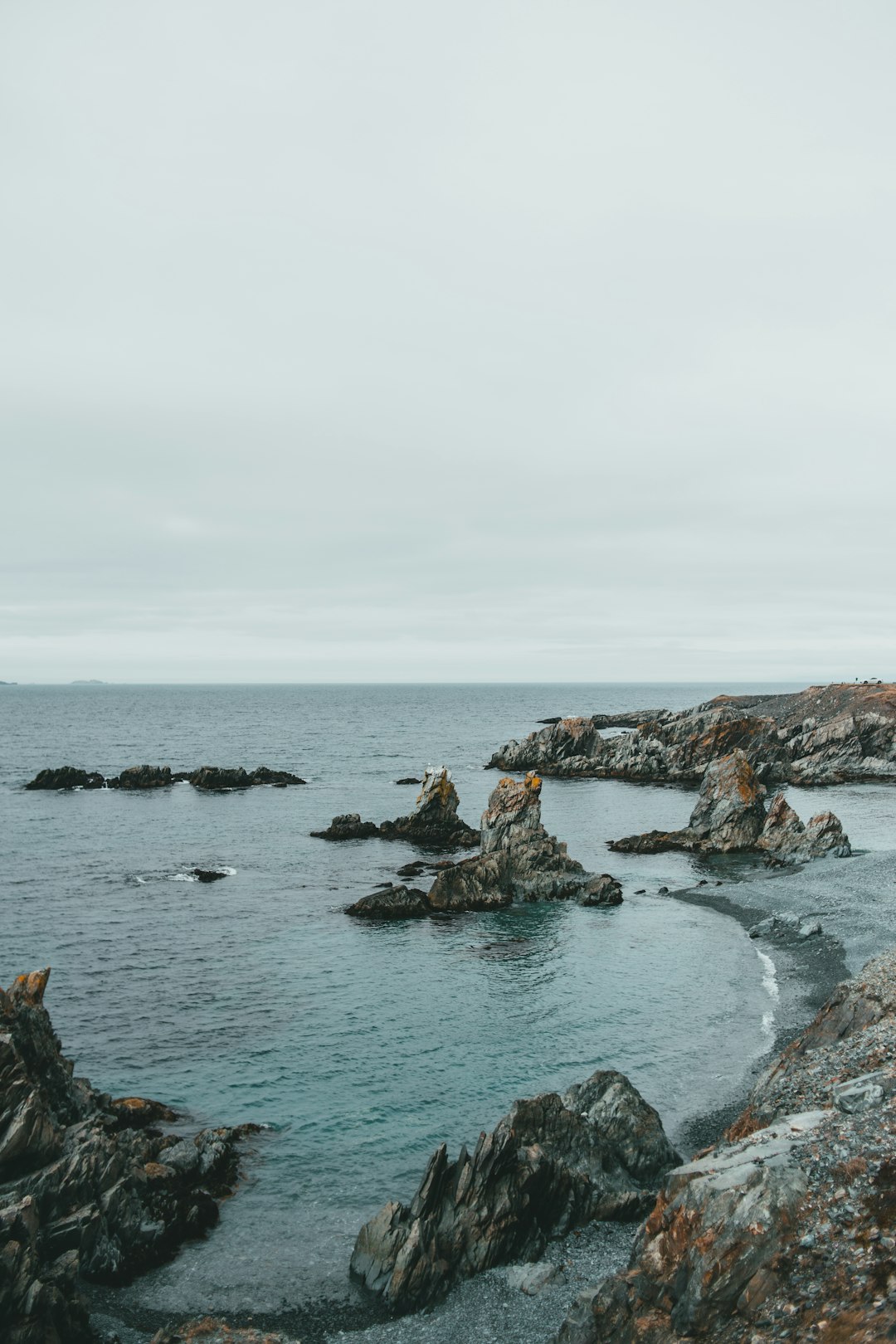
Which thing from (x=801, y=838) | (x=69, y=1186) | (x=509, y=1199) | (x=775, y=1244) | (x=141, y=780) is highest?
(x=775, y=1244)

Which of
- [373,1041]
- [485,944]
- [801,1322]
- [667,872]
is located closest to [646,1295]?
[801,1322]

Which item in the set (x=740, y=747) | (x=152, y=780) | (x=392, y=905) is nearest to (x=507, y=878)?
(x=392, y=905)

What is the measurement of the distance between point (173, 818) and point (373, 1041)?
6139 centimetres

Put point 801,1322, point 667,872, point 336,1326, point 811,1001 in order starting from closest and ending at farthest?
point 801,1322 < point 336,1326 < point 811,1001 < point 667,872

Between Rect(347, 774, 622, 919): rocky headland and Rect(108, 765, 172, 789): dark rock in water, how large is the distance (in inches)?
2555

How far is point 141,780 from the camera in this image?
113312 millimetres

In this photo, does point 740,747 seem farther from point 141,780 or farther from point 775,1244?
point 775,1244

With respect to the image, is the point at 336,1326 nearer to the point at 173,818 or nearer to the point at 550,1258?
the point at 550,1258

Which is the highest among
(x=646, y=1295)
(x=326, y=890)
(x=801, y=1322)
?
(x=801, y=1322)

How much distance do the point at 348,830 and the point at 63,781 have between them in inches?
2031

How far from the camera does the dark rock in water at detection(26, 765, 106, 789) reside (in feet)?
362

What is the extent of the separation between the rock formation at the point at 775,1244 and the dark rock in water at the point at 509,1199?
5.23 meters

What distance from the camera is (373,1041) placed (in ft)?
115

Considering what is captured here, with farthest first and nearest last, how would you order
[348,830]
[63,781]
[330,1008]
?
[63,781], [348,830], [330,1008]
